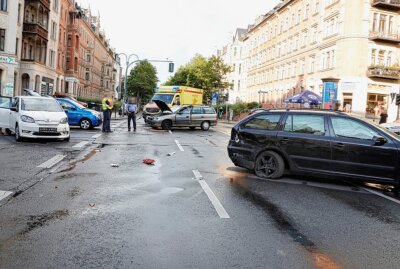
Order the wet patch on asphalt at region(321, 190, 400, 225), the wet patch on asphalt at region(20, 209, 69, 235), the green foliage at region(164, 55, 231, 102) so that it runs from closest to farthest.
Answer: the wet patch on asphalt at region(20, 209, 69, 235) < the wet patch on asphalt at region(321, 190, 400, 225) < the green foliage at region(164, 55, 231, 102)

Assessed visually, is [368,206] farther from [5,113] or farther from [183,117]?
[183,117]

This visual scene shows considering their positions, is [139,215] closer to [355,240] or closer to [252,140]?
[355,240]

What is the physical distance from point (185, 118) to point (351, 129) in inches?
723

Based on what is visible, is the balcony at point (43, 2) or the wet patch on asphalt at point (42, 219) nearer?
the wet patch on asphalt at point (42, 219)

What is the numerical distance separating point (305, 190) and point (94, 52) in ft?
275

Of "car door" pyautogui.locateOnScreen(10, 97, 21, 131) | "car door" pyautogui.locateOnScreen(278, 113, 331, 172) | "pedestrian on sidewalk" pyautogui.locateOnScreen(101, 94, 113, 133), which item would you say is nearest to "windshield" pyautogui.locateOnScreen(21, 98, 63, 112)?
"car door" pyautogui.locateOnScreen(10, 97, 21, 131)

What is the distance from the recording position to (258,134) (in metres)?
9.79

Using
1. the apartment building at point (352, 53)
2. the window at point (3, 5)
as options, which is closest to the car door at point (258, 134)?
the apartment building at point (352, 53)

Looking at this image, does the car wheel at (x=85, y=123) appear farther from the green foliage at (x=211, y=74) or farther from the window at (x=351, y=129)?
the green foliage at (x=211, y=74)

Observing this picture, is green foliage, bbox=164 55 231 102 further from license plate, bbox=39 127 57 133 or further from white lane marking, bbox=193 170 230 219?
white lane marking, bbox=193 170 230 219

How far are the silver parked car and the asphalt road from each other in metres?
15.8

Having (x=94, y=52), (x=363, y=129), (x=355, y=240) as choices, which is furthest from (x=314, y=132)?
(x=94, y=52)

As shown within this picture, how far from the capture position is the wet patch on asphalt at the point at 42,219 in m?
5.25

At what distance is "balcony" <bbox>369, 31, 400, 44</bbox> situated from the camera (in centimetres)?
3678
